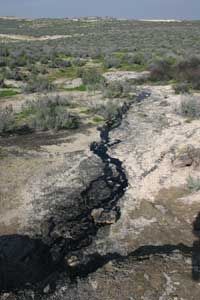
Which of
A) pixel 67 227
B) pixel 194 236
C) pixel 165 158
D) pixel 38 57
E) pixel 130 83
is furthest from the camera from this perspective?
pixel 38 57

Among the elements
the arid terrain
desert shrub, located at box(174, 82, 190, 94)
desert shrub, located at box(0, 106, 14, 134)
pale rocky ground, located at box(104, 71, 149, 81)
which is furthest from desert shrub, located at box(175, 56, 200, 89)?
desert shrub, located at box(0, 106, 14, 134)

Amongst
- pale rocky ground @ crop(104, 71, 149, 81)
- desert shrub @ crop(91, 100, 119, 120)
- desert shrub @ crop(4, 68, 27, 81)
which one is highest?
desert shrub @ crop(91, 100, 119, 120)

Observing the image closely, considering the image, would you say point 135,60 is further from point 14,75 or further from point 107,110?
point 107,110

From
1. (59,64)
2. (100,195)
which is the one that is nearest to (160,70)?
(59,64)

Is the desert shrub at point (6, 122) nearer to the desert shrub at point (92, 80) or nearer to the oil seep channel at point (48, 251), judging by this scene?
the oil seep channel at point (48, 251)

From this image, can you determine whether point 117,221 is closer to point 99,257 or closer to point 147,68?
point 99,257

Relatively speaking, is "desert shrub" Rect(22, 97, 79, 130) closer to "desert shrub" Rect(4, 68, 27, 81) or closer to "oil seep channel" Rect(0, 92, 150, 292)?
"oil seep channel" Rect(0, 92, 150, 292)

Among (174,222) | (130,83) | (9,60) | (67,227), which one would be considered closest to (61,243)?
(67,227)
